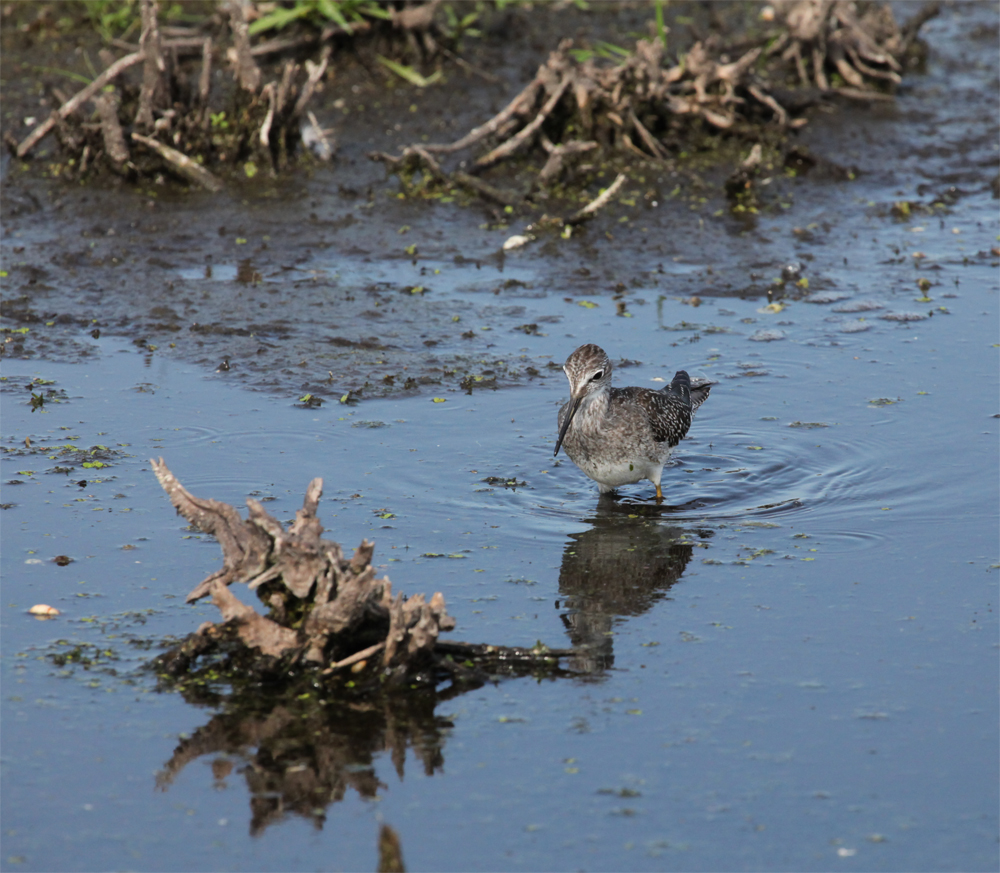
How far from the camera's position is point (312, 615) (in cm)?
538

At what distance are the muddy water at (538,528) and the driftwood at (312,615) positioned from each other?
0.23m

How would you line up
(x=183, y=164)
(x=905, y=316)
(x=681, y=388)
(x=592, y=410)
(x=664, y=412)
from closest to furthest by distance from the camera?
(x=592, y=410) < (x=664, y=412) < (x=681, y=388) < (x=905, y=316) < (x=183, y=164)

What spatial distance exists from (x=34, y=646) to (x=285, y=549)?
135 centimetres

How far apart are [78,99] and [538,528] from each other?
7.86 metres

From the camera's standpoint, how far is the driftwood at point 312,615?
209 inches

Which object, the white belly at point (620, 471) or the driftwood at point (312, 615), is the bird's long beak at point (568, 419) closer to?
the white belly at point (620, 471)

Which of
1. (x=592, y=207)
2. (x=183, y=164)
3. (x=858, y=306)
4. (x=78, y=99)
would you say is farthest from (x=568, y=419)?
(x=78, y=99)

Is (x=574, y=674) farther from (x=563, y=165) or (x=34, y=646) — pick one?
(x=563, y=165)

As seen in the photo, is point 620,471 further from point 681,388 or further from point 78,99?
point 78,99

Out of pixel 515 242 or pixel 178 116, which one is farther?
pixel 178 116

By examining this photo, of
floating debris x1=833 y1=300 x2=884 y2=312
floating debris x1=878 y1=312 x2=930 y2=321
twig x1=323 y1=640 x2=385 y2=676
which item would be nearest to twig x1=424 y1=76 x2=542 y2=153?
floating debris x1=833 y1=300 x2=884 y2=312

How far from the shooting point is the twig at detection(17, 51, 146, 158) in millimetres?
12303

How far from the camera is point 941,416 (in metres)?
8.38

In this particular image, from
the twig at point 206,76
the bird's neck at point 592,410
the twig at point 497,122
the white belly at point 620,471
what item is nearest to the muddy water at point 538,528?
the white belly at point 620,471
